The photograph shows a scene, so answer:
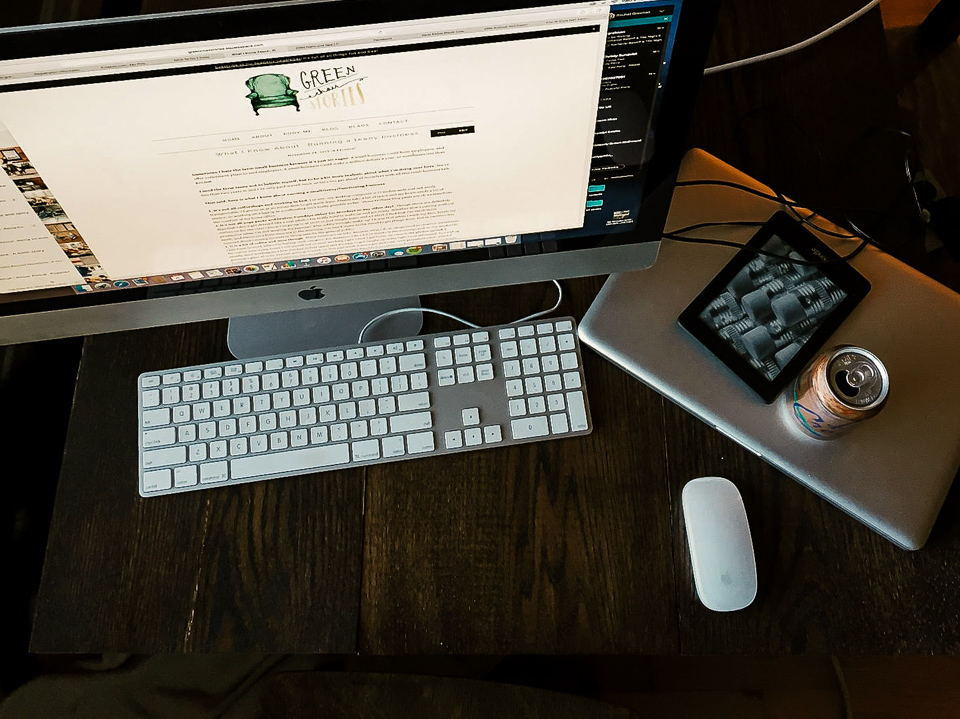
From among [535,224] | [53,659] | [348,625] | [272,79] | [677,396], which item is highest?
[272,79]

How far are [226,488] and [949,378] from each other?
0.71 m

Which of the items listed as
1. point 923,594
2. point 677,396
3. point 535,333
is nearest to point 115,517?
point 535,333

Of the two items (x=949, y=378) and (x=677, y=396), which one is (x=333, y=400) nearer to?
(x=677, y=396)

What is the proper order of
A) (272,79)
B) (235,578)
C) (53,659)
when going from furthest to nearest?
1. (53,659)
2. (235,578)
3. (272,79)

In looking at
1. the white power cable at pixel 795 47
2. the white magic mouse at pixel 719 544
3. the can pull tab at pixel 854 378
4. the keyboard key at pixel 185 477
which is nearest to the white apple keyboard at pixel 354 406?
the keyboard key at pixel 185 477

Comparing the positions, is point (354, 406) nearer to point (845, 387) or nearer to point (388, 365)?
point (388, 365)

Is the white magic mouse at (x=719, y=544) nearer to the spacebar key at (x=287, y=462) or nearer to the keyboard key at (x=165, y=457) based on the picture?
the spacebar key at (x=287, y=462)

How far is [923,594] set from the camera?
63 cm

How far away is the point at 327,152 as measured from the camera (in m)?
0.47

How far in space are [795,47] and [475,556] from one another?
0.69m

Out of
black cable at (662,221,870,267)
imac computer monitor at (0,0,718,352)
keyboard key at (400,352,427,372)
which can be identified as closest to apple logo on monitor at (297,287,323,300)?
imac computer monitor at (0,0,718,352)

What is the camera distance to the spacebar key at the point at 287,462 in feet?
2.19

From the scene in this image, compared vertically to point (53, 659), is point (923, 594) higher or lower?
higher

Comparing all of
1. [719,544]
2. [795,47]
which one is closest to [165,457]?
[719,544]
